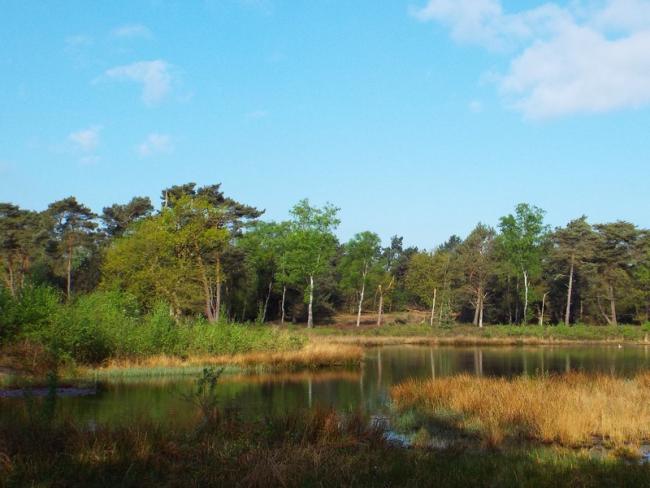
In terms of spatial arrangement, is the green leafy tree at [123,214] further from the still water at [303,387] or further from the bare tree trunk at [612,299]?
the bare tree trunk at [612,299]

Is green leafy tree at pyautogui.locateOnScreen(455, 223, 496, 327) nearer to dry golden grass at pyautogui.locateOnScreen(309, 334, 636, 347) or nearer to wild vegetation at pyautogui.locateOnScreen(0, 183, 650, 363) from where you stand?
wild vegetation at pyautogui.locateOnScreen(0, 183, 650, 363)

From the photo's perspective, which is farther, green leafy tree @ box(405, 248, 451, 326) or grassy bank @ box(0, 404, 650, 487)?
green leafy tree @ box(405, 248, 451, 326)

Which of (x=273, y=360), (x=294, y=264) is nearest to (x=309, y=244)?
(x=294, y=264)

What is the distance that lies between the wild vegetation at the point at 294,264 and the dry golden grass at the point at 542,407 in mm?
31560

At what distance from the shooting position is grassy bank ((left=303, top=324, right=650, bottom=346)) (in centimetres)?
5869

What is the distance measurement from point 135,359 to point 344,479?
21.5m

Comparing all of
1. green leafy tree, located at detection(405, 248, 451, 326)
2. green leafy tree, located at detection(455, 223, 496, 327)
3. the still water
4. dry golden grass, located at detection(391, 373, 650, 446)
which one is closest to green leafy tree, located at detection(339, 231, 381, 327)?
green leafy tree, located at detection(405, 248, 451, 326)

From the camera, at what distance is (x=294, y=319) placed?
78.6m

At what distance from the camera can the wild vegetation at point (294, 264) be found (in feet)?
165

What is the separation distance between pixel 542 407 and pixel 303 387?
431 inches

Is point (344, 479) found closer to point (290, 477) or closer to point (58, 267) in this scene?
point (290, 477)

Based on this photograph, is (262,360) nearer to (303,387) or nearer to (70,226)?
(303,387)

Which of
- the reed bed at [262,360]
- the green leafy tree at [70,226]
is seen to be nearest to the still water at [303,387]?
the reed bed at [262,360]

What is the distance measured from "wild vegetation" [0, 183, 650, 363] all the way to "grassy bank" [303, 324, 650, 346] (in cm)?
55
